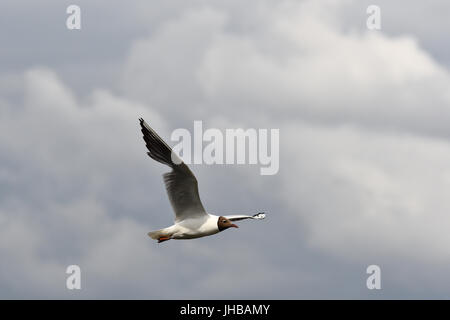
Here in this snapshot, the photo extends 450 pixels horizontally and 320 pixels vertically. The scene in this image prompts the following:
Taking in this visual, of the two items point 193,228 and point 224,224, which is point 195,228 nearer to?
point 193,228

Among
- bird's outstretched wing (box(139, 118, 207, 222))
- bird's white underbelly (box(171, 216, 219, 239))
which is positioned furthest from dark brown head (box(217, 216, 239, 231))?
bird's outstretched wing (box(139, 118, 207, 222))

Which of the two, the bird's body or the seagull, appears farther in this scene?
the bird's body

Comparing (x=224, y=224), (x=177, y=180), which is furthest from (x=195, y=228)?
(x=177, y=180)

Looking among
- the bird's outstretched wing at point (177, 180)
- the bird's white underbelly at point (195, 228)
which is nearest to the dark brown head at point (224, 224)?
the bird's white underbelly at point (195, 228)

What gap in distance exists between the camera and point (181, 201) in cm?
3002

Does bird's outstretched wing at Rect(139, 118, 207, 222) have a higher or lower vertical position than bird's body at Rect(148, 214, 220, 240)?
higher

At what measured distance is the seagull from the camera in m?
29.2

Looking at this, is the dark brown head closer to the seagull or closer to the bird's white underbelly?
the seagull

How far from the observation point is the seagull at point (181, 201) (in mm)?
29219

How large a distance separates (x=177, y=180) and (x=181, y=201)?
1.02 m

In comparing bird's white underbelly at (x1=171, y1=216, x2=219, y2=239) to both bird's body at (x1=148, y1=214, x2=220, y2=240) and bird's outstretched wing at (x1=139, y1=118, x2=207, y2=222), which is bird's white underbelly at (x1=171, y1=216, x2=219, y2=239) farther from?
bird's outstretched wing at (x1=139, y1=118, x2=207, y2=222)
